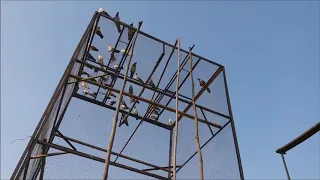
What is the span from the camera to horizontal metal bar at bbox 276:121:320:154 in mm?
3135

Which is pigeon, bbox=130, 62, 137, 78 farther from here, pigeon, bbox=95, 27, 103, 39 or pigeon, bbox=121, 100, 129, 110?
pigeon, bbox=95, 27, 103, 39

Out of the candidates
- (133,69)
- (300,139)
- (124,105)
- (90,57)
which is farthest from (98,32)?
(300,139)

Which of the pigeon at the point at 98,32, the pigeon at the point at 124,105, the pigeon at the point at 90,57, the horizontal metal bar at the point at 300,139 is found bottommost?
the horizontal metal bar at the point at 300,139

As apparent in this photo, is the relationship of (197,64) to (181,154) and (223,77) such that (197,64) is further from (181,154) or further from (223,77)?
(181,154)

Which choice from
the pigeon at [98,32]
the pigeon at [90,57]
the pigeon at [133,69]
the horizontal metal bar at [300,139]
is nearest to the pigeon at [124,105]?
the pigeon at [133,69]

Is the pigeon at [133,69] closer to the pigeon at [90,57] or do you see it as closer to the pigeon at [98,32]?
the pigeon at [90,57]

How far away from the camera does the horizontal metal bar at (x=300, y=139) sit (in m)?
3.13

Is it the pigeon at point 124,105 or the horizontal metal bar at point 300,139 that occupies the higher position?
the pigeon at point 124,105

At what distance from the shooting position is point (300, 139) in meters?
3.26

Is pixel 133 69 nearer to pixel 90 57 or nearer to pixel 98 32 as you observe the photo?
pixel 90 57

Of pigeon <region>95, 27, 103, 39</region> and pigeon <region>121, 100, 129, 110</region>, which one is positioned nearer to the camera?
pigeon <region>95, 27, 103, 39</region>

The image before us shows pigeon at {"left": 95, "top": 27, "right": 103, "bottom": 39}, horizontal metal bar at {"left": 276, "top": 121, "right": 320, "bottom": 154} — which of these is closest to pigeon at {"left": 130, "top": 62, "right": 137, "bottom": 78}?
pigeon at {"left": 95, "top": 27, "right": 103, "bottom": 39}

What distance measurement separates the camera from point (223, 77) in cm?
538

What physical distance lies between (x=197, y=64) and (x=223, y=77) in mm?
577
